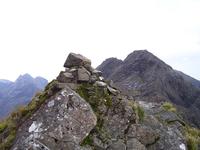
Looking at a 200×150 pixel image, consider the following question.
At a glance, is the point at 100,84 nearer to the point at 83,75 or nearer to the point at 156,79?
the point at 83,75

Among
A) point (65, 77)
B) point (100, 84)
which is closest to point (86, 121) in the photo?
point (100, 84)

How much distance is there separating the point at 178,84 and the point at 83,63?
104536 mm

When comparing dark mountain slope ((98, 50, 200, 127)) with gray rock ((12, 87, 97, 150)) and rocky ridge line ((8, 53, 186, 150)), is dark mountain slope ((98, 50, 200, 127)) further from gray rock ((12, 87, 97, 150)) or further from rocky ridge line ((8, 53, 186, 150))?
gray rock ((12, 87, 97, 150))

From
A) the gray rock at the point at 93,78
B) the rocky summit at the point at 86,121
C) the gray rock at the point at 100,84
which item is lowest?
the rocky summit at the point at 86,121

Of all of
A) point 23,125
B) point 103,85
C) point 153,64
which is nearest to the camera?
point 23,125

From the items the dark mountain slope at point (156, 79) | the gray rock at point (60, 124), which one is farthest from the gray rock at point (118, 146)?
the dark mountain slope at point (156, 79)

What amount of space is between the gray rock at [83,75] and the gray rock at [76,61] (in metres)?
0.88

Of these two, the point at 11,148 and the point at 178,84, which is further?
the point at 178,84

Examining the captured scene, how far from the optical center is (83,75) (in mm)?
24016

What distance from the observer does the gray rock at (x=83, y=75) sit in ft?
77.9

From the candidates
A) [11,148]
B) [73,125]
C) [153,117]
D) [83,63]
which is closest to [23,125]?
[11,148]

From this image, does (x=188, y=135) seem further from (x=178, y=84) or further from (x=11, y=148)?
(x=178, y=84)

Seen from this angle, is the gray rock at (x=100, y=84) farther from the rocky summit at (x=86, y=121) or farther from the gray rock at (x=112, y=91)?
the gray rock at (x=112, y=91)

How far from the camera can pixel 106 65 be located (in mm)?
130375
